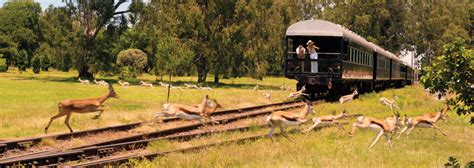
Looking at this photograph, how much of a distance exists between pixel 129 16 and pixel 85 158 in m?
47.7

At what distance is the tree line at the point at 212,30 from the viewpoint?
4769 cm

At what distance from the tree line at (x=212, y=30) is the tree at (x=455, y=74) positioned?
20.7 metres

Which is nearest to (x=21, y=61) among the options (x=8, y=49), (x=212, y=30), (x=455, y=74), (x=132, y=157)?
(x=8, y=49)

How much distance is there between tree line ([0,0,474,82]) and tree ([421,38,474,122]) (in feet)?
67.9

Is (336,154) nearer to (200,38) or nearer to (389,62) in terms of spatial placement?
(389,62)

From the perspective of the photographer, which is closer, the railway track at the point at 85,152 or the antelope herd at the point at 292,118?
the railway track at the point at 85,152

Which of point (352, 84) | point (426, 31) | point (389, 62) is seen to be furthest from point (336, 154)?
point (426, 31)

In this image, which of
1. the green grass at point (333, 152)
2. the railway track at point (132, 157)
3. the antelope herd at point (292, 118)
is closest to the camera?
the railway track at point (132, 157)

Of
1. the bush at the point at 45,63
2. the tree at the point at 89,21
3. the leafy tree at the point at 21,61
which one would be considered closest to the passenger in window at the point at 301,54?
the tree at the point at 89,21

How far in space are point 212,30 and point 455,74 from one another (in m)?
40.8

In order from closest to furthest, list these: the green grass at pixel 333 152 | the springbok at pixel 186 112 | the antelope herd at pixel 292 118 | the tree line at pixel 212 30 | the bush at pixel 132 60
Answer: the green grass at pixel 333 152
the antelope herd at pixel 292 118
the springbok at pixel 186 112
the tree line at pixel 212 30
the bush at pixel 132 60

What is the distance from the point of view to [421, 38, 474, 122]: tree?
735cm

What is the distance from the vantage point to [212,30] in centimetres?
4766

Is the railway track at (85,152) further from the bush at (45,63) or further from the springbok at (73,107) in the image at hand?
the bush at (45,63)
